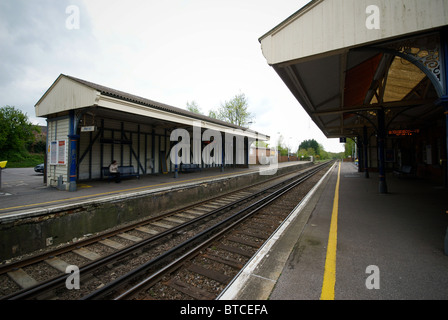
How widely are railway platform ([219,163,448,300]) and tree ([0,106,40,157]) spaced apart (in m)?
47.2

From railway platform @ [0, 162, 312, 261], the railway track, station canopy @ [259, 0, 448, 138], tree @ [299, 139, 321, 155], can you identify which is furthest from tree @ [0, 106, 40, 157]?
tree @ [299, 139, 321, 155]

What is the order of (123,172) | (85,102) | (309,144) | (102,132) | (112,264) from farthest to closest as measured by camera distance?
(309,144)
(123,172)
(102,132)
(85,102)
(112,264)

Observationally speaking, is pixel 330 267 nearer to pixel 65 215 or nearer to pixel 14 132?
pixel 65 215

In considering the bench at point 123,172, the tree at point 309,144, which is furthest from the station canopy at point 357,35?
the tree at point 309,144

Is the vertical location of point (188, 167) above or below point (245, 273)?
above

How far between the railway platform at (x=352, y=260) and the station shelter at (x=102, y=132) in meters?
7.68

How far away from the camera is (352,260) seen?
120 inches

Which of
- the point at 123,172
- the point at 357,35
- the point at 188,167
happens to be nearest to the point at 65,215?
the point at 123,172

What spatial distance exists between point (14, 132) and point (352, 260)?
51.4 metres

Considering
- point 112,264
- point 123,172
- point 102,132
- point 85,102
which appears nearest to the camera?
point 112,264

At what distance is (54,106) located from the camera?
29.0 feet

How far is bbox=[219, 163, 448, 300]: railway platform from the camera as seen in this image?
91.7 inches

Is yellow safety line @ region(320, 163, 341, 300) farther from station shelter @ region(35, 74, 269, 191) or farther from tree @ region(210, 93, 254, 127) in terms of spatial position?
tree @ region(210, 93, 254, 127)

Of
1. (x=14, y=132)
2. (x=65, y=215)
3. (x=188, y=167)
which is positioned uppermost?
(x=14, y=132)
